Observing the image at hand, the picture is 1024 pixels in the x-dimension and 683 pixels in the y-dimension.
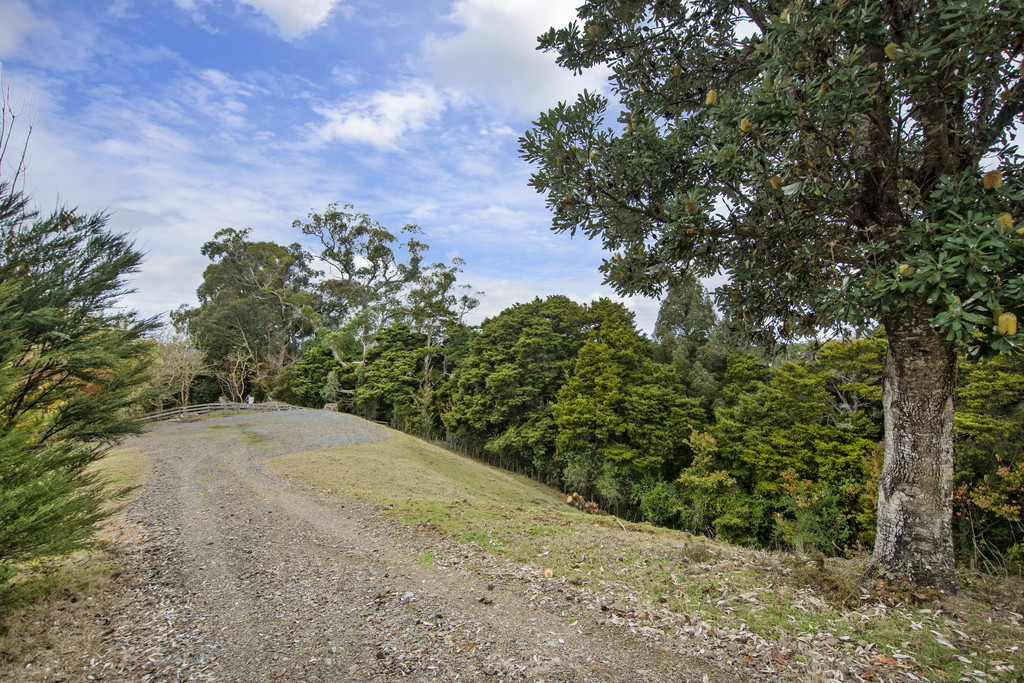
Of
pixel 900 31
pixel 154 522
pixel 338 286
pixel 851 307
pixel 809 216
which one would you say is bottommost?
pixel 154 522

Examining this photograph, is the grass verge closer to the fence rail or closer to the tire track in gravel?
the tire track in gravel

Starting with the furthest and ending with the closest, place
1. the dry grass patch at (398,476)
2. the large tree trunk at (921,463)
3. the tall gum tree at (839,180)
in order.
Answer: the dry grass patch at (398,476) → the large tree trunk at (921,463) → the tall gum tree at (839,180)

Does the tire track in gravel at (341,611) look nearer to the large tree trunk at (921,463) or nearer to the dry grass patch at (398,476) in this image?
the dry grass patch at (398,476)

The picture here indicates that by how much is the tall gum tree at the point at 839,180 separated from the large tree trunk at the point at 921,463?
0.01m

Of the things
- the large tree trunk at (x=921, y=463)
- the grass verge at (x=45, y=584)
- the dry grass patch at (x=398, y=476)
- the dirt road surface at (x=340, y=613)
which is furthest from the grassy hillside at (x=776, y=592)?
the grass verge at (x=45, y=584)

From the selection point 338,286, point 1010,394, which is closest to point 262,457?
point 1010,394

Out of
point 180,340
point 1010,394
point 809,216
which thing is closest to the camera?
point 809,216

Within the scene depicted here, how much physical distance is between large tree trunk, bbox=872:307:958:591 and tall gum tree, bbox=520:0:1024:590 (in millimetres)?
15

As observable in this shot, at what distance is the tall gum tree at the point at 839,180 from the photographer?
11.5 feet

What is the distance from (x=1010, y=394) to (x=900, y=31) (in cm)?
1506

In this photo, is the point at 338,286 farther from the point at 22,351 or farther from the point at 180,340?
the point at 22,351

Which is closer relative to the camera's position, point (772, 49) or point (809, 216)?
point (772, 49)

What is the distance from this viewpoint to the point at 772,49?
396cm

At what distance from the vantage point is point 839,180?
14.7 ft
